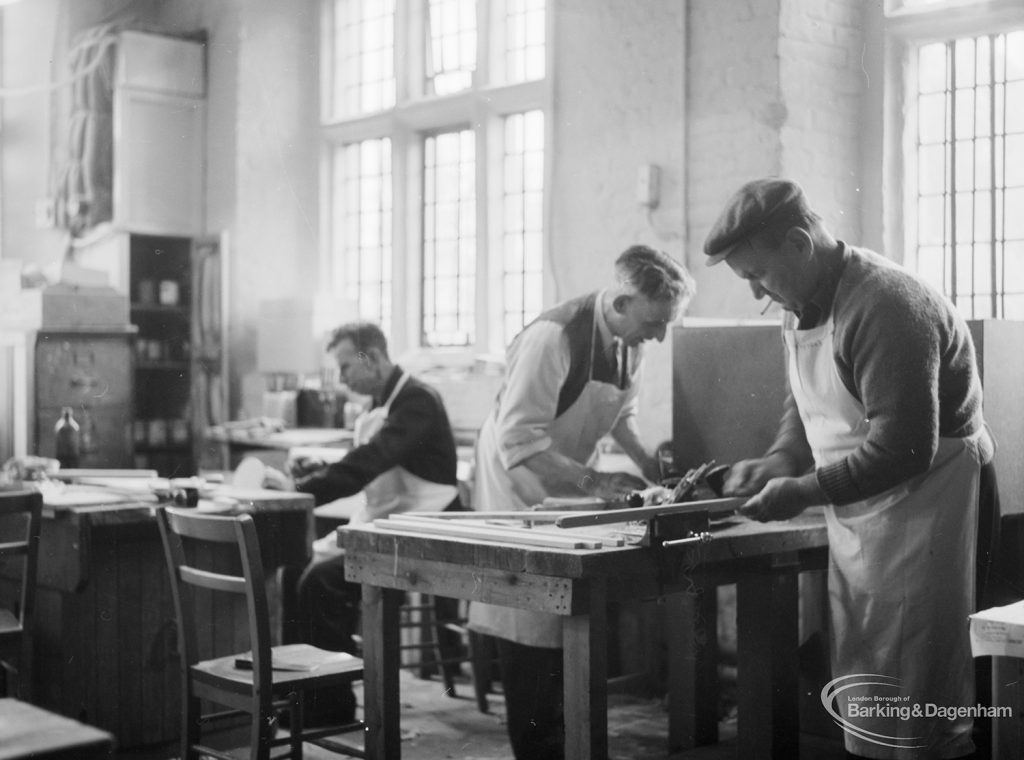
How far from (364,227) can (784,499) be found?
6.30m

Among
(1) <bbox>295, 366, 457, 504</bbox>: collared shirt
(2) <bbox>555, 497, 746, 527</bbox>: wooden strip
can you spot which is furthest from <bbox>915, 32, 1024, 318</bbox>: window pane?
(2) <bbox>555, 497, 746, 527</bbox>: wooden strip

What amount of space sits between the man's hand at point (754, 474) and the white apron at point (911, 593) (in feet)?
1.24

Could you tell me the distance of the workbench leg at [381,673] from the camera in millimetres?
3199

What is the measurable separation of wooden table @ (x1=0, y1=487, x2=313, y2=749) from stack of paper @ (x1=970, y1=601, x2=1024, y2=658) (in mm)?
2739

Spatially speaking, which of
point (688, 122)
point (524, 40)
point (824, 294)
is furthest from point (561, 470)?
point (524, 40)

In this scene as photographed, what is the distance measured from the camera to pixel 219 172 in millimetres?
9273

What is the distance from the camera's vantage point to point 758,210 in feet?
9.79

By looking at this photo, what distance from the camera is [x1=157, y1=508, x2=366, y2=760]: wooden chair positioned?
3.45 m

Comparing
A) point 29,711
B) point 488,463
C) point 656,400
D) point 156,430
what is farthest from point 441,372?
point 29,711

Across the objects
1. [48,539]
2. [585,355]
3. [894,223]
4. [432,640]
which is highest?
[894,223]

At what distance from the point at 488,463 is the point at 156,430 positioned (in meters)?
5.33

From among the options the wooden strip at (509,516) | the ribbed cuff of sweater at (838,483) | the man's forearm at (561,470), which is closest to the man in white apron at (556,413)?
the man's forearm at (561,470)

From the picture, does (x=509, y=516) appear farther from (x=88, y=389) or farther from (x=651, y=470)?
(x=88, y=389)

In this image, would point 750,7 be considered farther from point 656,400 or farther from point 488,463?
point 488,463
